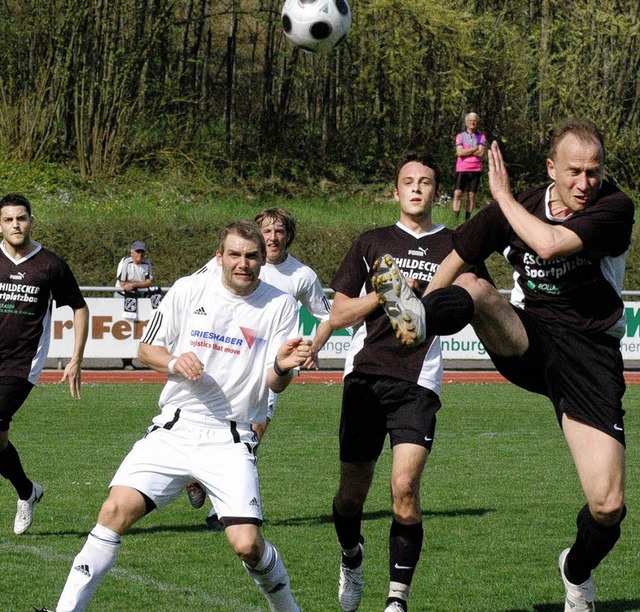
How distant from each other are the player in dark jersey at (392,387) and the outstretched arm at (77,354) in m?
2.10

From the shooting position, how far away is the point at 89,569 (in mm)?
4816

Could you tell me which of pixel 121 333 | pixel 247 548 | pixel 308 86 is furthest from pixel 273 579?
pixel 308 86

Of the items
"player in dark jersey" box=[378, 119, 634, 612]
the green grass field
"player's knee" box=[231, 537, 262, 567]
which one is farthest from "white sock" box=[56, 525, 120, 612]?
"player in dark jersey" box=[378, 119, 634, 612]

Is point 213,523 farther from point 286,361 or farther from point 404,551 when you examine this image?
point 286,361

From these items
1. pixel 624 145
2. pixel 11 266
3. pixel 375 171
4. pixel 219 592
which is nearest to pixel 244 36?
pixel 375 171

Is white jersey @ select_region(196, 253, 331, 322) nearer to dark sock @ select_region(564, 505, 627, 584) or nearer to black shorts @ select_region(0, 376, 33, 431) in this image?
black shorts @ select_region(0, 376, 33, 431)

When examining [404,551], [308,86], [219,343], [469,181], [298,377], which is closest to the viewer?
[219,343]

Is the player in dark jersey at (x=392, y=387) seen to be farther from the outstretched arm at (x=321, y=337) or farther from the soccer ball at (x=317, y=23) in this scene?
the soccer ball at (x=317, y=23)

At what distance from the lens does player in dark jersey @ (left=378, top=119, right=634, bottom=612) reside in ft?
16.1

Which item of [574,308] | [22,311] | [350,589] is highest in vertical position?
[574,308]

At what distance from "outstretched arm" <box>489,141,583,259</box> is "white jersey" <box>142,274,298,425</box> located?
120cm

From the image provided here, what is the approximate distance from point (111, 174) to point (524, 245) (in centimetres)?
2475

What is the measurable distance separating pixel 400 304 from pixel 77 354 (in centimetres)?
347

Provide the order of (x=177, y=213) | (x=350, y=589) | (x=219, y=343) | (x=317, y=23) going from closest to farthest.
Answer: (x=219, y=343)
(x=350, y=589)
(x=317, y=23)
(x=177, y=213)
